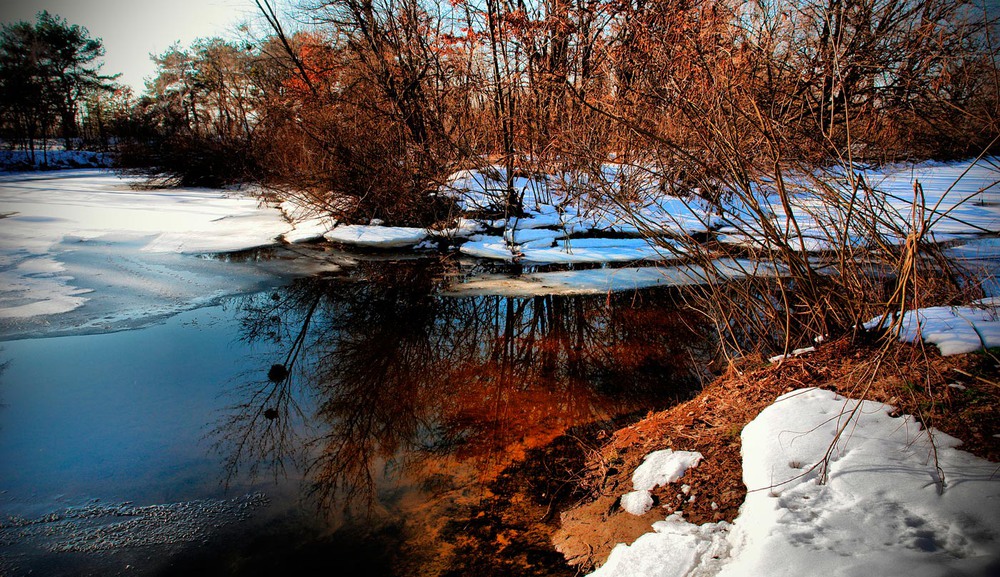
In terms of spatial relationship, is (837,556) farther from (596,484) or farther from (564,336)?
(564,336)

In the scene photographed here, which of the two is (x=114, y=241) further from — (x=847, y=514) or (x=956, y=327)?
(x=956, y=327)

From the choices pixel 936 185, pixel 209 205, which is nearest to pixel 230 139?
pixel 209 205

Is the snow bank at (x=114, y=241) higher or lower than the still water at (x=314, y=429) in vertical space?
higher

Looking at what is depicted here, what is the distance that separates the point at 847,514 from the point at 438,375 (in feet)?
11.9

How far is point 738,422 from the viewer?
305 centimetres

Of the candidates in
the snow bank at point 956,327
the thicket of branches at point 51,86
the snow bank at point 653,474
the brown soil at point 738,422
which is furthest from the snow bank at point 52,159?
the snow bank at point 956,327

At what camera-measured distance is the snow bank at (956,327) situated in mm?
2732

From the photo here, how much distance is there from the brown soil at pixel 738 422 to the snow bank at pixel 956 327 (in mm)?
70

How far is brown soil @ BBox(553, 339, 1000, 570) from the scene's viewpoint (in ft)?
7.92

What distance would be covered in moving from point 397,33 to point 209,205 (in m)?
8.35

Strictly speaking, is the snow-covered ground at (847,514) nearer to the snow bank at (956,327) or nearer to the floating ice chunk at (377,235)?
the snow bank at (956,327)

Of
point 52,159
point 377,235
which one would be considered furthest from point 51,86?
point 377,235

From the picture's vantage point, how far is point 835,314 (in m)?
3.35

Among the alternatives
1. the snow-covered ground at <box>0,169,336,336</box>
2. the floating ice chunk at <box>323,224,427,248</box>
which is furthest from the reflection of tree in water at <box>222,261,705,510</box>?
the floating ice chunk at <box>323,224,427,248</box>
